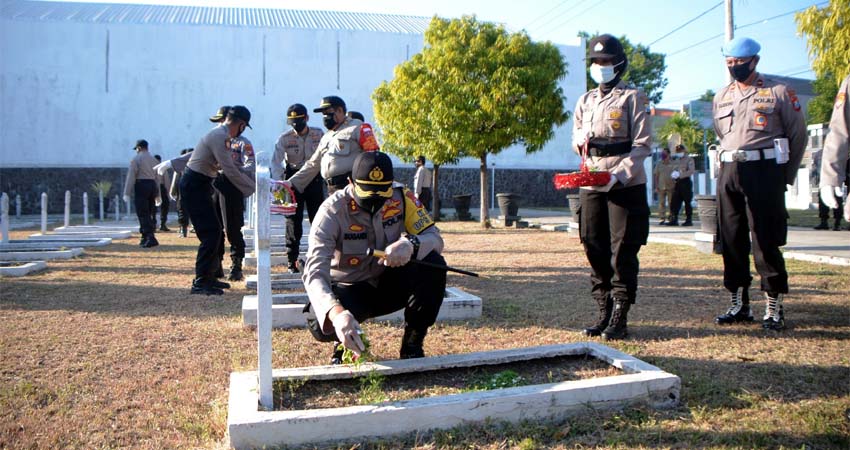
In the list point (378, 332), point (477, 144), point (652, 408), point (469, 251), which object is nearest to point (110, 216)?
point (477, 144)

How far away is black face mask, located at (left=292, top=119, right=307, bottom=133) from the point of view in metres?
7.59

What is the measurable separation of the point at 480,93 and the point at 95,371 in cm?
1277

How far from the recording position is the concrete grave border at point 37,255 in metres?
9.54

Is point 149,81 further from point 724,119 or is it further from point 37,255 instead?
point 724,119

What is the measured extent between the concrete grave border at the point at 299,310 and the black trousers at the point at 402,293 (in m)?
1.49

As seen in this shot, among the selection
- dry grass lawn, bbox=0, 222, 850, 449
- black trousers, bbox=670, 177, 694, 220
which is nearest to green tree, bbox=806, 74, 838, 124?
black trousers, bbox=670, 177, 694, 220

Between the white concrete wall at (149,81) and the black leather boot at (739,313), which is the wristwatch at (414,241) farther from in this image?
the white concrete wall at (149,81)

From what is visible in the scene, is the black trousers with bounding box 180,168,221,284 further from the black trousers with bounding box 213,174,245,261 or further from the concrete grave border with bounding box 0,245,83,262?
the concrete grave border with bounding box 0,245,83,262

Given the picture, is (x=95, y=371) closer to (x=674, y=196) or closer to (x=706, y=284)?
(x=706, y=284)

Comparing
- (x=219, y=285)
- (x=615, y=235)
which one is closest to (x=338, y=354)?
(x=615, y=235)

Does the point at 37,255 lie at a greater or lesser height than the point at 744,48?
lesser

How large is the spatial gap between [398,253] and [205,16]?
33.3m

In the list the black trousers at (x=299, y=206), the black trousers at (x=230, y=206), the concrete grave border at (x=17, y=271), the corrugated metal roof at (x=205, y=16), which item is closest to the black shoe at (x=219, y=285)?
the black trousers at (x=230, y=206)

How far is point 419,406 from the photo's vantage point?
2928mm
